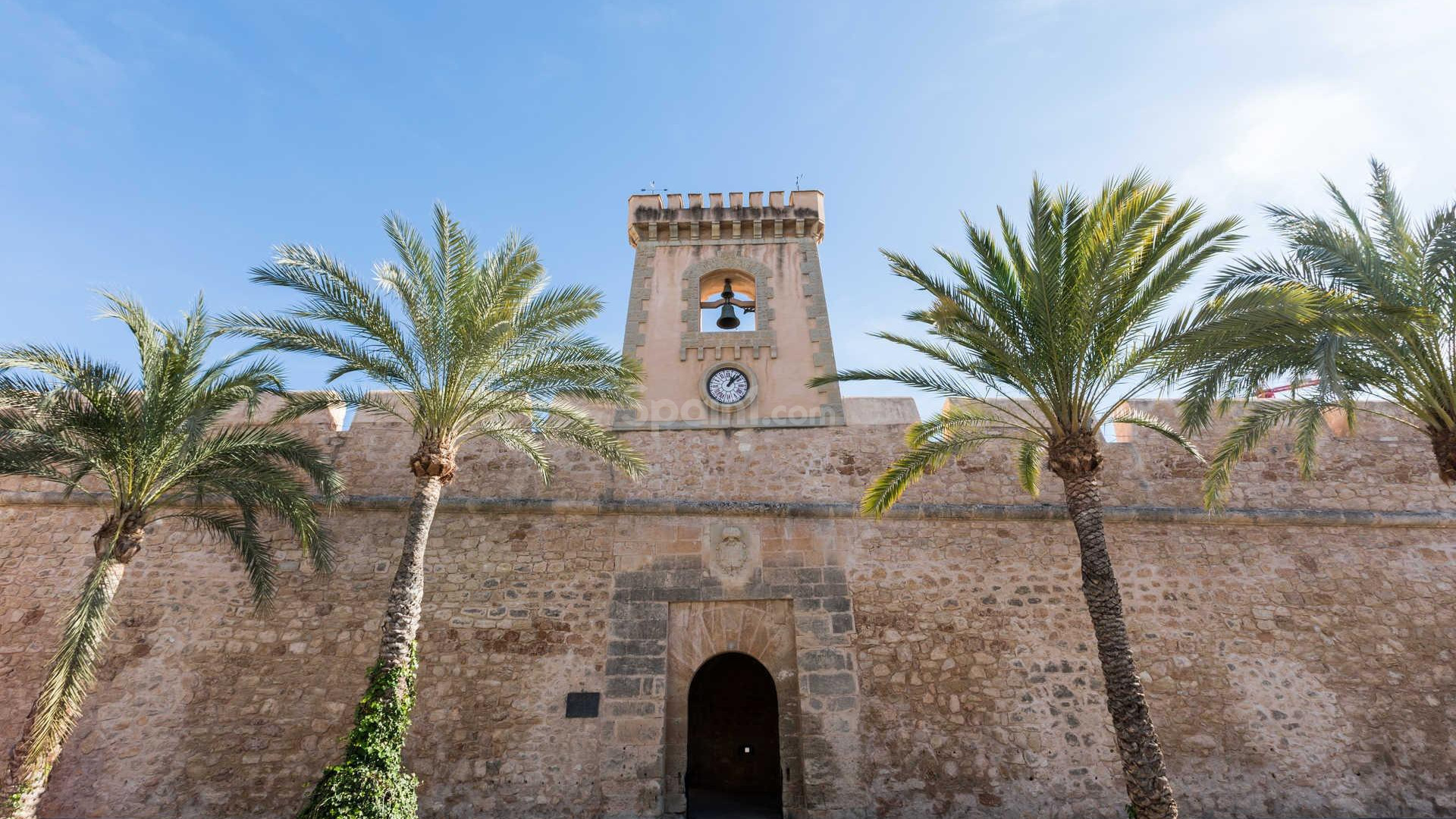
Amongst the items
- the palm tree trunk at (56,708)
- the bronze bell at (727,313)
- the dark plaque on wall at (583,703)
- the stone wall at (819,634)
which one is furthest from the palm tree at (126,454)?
the bronze bell at (727,313)

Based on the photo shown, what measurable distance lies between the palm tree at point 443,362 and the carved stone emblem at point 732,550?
1473 mm

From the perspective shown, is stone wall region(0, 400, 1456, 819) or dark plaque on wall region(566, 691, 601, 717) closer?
stone wall region(0, 400, 1456, 819)

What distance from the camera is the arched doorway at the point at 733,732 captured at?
10406 millimetres

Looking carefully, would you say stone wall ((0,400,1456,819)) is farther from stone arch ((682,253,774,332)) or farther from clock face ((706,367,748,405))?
stone arch ((682,253,774,332))

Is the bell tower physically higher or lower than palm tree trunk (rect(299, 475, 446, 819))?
higher

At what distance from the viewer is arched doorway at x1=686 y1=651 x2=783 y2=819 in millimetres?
10406

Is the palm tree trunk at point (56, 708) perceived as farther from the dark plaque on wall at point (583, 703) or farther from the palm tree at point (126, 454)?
the dark plaque on wall at point (583, 703)

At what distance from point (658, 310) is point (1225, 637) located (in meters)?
8.16

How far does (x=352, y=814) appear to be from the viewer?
5.63 metres

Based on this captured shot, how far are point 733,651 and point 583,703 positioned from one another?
1.70 m

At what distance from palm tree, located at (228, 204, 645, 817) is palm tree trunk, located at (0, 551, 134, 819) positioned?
7.51 ft

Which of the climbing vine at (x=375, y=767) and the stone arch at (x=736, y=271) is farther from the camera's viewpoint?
the stone arch at (x=736, y=271)

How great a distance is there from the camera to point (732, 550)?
872 cm

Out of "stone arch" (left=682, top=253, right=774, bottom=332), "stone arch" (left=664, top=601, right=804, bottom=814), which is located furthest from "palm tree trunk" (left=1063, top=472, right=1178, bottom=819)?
"stone arch" (left=682, top=253, right=774, bottom=332)
